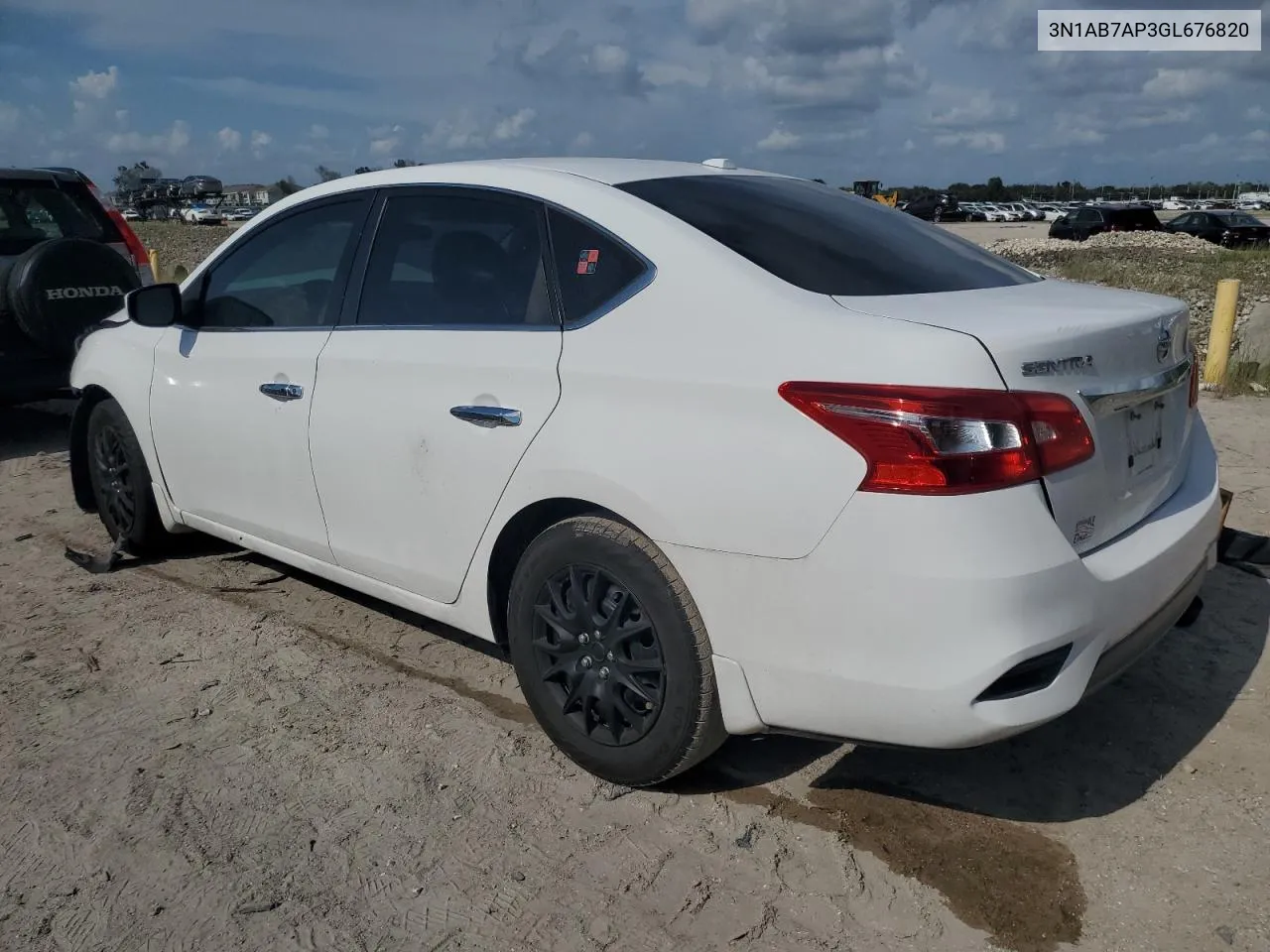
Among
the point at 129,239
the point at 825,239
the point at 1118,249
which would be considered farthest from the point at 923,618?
the point at 1118,249

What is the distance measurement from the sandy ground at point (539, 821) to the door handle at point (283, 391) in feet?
3.19

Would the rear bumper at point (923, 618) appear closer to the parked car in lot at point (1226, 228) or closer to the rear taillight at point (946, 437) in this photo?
the rear taillight at point (946, 437)

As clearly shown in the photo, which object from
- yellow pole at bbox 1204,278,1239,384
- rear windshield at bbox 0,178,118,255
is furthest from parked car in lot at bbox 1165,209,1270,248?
rear windshield at bbox 0,178,118,255

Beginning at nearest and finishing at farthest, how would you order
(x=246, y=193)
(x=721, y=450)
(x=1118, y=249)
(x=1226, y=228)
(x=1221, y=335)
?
(x=721, y=450), (x=1221, y=335), (x=1118, y=249), (x=1226, y=228), (x=246, y=193)

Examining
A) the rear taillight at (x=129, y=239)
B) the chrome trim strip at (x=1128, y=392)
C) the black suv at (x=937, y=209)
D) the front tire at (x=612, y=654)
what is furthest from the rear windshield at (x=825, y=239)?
the black suv at (x=937, y=209)

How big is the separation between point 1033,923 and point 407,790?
5.51ft

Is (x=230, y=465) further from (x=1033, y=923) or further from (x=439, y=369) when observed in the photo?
(x=1033, y=923)

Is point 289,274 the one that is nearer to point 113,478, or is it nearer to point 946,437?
point 113,478

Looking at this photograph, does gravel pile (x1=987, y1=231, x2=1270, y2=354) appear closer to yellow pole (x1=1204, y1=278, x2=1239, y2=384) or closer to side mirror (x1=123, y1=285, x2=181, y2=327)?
yellow pole (x1=1204, y1=278, x2=1239, y2=384)

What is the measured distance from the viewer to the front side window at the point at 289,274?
370 cm

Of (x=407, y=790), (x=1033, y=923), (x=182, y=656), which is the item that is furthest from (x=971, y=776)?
(x=182, y=656)

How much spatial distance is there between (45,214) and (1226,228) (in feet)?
108

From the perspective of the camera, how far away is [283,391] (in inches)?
145

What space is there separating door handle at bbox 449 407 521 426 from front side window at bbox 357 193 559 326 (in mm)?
265
